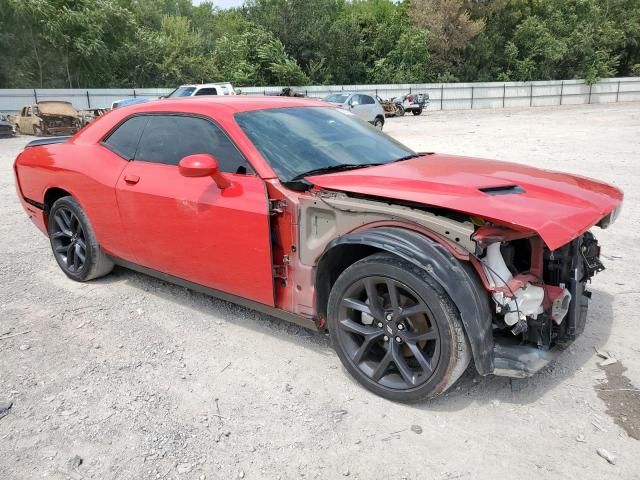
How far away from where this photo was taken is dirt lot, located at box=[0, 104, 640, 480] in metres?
2.39

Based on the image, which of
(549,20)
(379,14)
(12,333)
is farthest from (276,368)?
(549,20)

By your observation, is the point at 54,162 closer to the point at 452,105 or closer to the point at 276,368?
the point at 276,368

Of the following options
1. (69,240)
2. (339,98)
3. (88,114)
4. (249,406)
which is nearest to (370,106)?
(339,98)

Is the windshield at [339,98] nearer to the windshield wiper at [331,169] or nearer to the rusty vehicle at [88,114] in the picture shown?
the rusty vehicle at [88,114]

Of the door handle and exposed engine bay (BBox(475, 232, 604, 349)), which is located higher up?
the door handle

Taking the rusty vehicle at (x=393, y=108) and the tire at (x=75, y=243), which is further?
the rusty vehicle at (x=393, y=108)

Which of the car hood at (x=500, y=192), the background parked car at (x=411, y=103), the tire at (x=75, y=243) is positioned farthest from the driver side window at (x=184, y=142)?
the background parked car at (x=411, y=103)

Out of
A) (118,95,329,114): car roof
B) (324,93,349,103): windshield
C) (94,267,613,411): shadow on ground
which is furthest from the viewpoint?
(324,93,349,103): windshield

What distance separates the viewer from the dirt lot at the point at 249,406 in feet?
7.84

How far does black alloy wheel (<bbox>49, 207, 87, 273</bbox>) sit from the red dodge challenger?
15.5 inches

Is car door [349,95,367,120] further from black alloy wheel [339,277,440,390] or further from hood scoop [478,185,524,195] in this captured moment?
black alloy wheel [339,277,440,390]

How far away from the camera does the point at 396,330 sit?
9.02 ft

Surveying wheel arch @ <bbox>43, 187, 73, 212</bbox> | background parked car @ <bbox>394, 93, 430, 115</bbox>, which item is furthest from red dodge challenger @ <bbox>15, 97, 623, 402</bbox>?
background parked car @ <bbox>394, 93, 430, 115</bbox>

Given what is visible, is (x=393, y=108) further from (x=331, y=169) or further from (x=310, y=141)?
(x=331, y=169)
